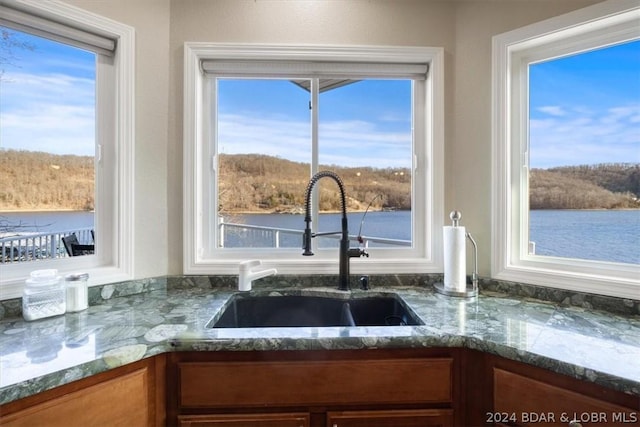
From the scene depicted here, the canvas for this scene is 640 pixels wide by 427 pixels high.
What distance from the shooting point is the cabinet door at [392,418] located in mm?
932

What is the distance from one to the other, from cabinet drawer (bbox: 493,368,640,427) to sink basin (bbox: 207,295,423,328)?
0.52 meters

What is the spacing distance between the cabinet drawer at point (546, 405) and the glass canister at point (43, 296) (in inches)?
58.9

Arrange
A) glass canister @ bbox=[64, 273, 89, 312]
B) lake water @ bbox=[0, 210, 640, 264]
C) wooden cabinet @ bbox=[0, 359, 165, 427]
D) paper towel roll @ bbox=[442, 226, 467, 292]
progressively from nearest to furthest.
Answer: wooden cabinet @ bbox=[0, 359, 165, 427] < glass canister @ bbox=[64, 273, 89, 312] < lake water @ bbox=[0, 210, 640, 264] < paper towel roll @ bbox=[442, 226, 467, 292]

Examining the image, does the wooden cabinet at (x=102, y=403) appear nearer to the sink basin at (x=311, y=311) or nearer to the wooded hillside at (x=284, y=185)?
the sink basin at (x=311, y=311)

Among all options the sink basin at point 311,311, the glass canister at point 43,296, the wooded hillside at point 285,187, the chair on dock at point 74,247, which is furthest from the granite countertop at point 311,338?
the wooded hillside at point 285,187

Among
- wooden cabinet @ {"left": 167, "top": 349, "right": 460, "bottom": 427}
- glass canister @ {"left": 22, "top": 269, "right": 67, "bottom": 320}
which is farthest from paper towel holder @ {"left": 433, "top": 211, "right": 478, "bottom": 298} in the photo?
glass canister @ {"left": 22, "top": 269, "right": 67, "bottom": 320}

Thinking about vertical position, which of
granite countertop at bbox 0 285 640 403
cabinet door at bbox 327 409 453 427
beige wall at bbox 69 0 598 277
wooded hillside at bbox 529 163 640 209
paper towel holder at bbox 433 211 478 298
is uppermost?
beige wall at bbox 69 0 598 277

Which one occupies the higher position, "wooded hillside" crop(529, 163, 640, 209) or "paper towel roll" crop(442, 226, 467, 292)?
"wooded hillside" crop(529, 163, 640, 209)

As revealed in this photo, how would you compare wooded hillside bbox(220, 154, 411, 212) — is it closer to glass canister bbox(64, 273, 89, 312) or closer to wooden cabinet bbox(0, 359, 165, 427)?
glass canister bbox(64, 273, 89, 312)

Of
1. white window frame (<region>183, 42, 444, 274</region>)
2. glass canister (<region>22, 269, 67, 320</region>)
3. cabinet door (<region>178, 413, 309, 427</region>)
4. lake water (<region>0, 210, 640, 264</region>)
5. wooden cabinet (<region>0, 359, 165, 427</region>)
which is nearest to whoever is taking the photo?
wooden cabinet (<region>0, 359, 165, 427</region>)

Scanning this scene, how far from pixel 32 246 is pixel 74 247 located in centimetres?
14

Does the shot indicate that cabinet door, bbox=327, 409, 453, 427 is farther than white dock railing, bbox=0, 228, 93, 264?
No

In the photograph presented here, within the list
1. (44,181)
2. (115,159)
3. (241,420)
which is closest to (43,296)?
(44,181)

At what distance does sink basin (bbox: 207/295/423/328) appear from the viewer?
55.7 inches
